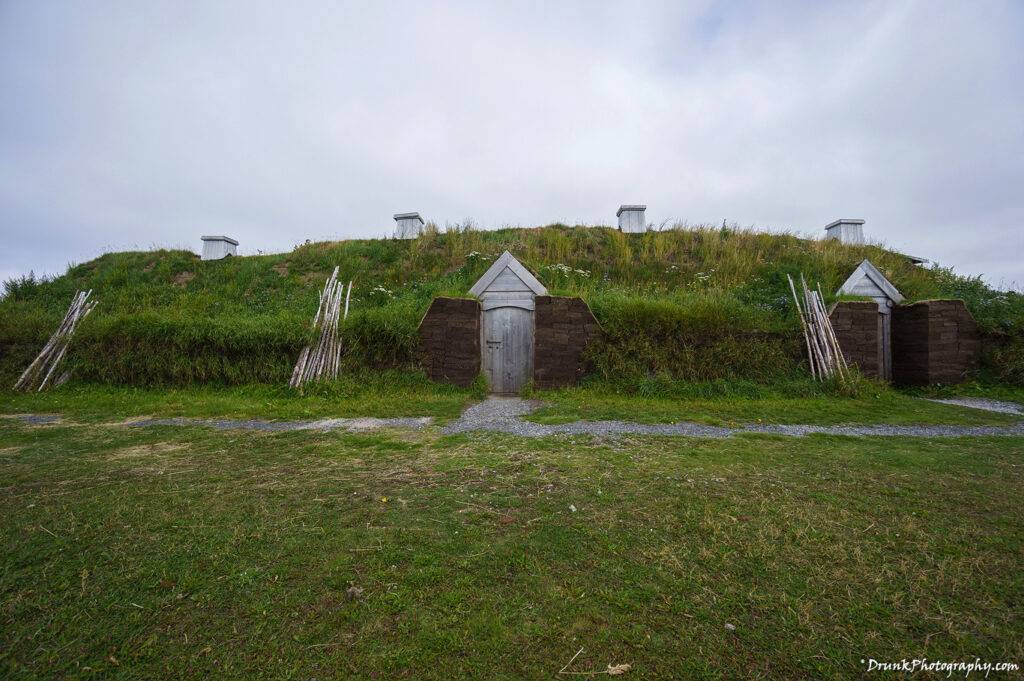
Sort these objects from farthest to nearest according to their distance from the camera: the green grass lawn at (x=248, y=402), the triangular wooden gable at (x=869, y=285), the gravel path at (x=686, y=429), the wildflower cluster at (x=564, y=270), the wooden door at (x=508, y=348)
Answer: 1. the wildflower cluster at (x=564, y=270)
2. the triangular wooden gable at (x=869, y=285)
3. the wooden door at (x=508, y=348)
4. the green grass lawn at (x=248, y=402)
5. the gravel path at (x=686, y=429)

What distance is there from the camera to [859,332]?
10375 millimetres

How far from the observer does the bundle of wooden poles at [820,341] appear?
9.94 meters

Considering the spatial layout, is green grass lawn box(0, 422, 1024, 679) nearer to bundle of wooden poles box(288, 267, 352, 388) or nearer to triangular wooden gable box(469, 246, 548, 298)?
bundle of wooden poles box(288, 267, 352, 388)

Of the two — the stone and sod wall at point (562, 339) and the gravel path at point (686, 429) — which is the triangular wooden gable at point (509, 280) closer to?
the stone and sod wall at point (562, 339)

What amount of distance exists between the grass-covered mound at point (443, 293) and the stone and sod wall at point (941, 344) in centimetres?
Result: 48

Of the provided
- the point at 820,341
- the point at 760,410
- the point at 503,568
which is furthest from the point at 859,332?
Result: the point at 503,568

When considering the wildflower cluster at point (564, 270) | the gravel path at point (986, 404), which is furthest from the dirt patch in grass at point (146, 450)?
the gravel path at point (986, 404)

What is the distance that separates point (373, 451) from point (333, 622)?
11.1 feet

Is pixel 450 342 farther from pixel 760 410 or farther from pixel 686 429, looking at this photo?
pixel 760 410

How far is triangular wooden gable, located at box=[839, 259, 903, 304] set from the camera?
38.1 feet

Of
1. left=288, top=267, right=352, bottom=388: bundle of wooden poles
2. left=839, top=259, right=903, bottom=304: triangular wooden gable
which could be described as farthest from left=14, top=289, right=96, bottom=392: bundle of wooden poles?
left=839, top=259, right=903, bottom=304: triangular wooden gable

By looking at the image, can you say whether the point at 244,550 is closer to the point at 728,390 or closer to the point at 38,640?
the point at 38,640

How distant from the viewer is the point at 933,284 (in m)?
13.1

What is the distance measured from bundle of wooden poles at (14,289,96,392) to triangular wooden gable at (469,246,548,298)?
422 inches
